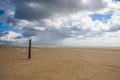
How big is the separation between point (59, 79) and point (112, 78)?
4.46m

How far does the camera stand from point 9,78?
10438 mm

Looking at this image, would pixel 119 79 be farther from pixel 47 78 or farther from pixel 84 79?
pixel 47 78

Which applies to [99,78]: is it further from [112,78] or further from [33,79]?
[33,79]

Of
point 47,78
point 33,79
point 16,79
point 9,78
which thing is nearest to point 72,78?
point 47,78

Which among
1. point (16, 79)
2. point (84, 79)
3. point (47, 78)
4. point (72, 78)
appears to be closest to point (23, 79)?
point (16, 79)

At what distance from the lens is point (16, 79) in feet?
33.5

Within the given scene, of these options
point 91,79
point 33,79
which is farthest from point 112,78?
point 33,79

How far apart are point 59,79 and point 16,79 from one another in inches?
135

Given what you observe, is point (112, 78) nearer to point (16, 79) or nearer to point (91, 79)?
point (91, 79)

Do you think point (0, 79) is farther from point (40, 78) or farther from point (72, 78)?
point (72, 78)

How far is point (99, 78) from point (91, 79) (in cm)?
83

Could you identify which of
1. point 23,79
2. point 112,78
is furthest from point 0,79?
point 112,78

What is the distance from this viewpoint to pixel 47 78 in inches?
411

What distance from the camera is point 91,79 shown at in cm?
1021
